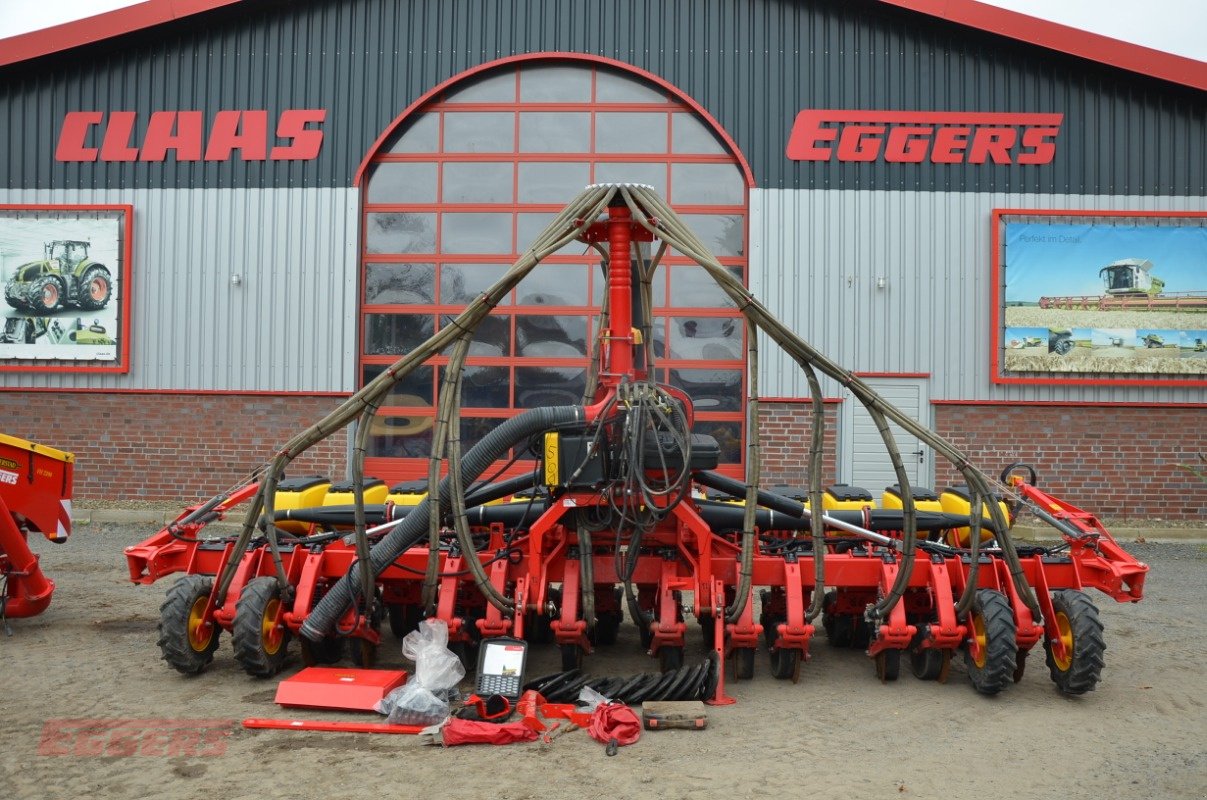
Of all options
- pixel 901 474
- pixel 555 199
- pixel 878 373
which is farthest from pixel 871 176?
pixel 901 474

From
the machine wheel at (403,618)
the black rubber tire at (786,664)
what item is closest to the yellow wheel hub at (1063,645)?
the black rubber tire at (786,664)

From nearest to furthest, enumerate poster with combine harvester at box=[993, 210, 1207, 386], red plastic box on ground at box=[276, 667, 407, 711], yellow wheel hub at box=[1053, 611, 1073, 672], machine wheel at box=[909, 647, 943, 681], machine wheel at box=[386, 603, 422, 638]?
1. red plastic box on ground at box=[276, 667, 407, 711]
2. yellow wheel hub at box=[1053, 611, 1073, 672]
3. machine wheel at box=[909, 647, 943, 681]
4. machine wheel at box=[386, 603, 422, 638]
5. poster with combine harvester at box=[993, 210, 1207, 386]

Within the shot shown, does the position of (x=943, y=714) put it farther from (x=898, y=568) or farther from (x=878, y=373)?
(x=878, y=373)

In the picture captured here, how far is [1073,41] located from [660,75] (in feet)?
16.9

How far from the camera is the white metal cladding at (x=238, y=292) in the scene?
49.9 feet

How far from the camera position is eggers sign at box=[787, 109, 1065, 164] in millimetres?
14953

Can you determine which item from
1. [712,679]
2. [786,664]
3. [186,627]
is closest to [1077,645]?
[786,664]

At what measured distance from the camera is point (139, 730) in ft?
18.6

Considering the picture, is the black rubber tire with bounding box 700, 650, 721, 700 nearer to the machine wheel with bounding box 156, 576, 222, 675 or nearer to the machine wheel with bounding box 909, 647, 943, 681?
the machine wheel with bounding box 909, 647, 943, 681

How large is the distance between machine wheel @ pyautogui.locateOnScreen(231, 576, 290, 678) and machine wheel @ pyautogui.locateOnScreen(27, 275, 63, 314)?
34.0ft

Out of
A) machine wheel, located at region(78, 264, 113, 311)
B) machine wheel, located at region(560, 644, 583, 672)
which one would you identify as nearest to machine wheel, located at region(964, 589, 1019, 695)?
machine wheel, located at region(560, 644, 583, 672)

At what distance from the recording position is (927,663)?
6805mm

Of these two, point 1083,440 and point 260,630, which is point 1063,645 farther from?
point 1083,440

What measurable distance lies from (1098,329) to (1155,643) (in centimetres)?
743
